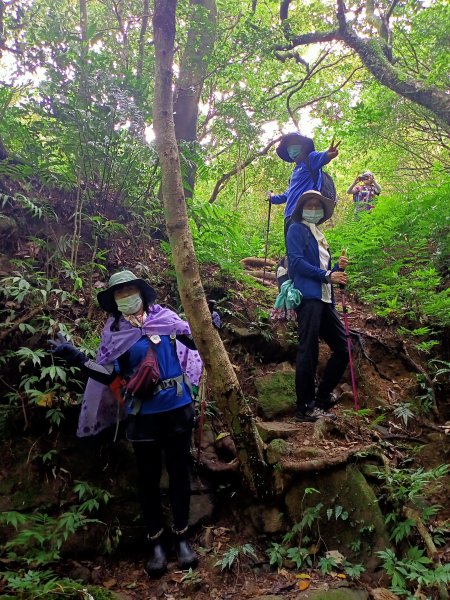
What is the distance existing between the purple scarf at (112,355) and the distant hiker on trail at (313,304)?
1364mm

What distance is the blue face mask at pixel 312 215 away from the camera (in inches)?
196

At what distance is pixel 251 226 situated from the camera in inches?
442

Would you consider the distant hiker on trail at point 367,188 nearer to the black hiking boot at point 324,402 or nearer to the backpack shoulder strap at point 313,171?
the backpack shoulder strap at point 313,171

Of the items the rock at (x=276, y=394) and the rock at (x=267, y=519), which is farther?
the rock at (x=276, y=394)

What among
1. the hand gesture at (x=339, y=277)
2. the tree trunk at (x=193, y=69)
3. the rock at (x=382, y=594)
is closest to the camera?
the rock at (x=382, y=594)

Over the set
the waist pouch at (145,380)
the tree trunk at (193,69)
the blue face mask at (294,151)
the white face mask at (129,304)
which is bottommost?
the waist pouch at (145,380)

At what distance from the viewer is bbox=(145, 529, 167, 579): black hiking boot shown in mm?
3644

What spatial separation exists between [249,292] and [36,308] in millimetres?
3387

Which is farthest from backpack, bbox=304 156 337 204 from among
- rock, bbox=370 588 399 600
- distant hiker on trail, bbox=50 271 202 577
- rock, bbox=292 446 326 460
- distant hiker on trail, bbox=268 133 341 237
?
rock, bbox=370 588 399 600

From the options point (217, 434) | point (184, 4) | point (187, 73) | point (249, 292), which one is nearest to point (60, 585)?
point (217, 434)

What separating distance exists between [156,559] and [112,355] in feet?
5.90

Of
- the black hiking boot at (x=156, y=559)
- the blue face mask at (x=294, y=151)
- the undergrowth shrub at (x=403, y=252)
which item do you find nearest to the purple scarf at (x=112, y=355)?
the black hiking boot at (x=156, y=559)

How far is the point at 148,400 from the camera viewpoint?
3758 mm

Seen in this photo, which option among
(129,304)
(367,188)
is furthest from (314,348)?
(367,188)
